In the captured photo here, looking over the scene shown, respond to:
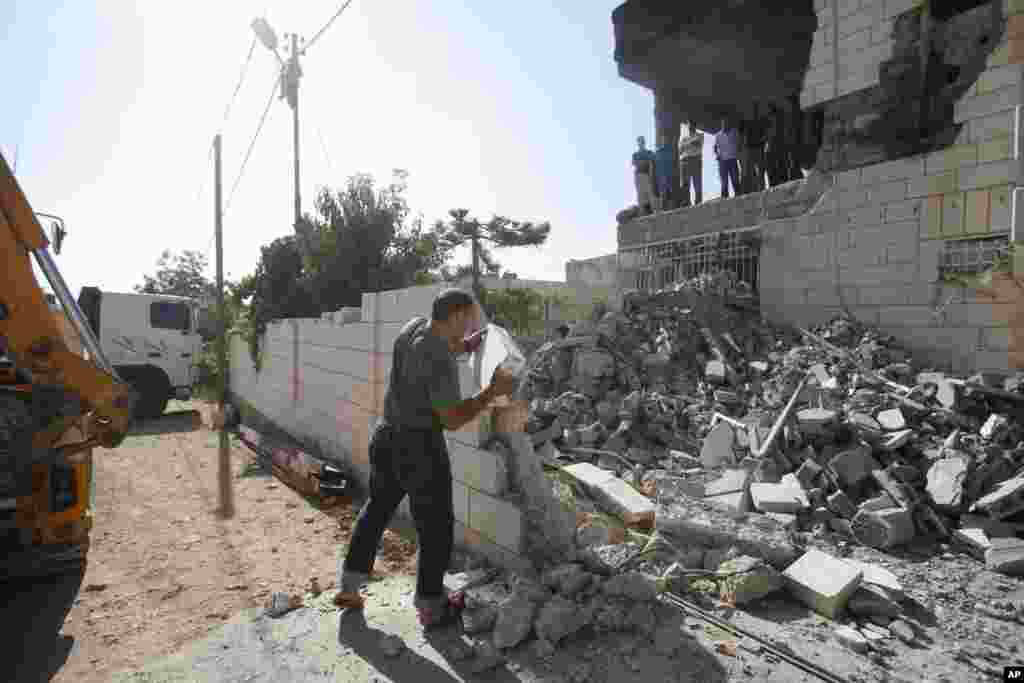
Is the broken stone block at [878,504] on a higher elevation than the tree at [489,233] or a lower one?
lower

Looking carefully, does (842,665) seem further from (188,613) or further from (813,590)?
(188,613)

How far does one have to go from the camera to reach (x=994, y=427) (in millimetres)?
4254

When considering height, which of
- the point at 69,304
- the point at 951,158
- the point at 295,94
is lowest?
the point at 69,304

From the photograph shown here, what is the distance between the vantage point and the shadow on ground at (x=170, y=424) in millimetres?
9512

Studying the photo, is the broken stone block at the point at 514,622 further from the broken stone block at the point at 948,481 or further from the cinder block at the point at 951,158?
the cinder block at the point at 951,158

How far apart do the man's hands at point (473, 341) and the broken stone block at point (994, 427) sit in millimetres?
4058

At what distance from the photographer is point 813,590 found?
2.61 metres

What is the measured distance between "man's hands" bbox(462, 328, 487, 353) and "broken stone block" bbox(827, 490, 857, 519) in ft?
8.97

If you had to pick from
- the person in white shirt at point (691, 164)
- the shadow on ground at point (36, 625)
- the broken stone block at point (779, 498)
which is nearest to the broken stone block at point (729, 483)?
the broken stone block at point (779, 498)

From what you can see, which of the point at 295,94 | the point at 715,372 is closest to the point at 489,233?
the point at 295,94

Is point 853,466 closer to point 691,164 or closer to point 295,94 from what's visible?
point 691,164

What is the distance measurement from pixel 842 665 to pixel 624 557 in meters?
0.97

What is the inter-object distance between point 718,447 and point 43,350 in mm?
4655

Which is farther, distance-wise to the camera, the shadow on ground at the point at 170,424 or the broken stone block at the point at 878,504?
the shadow on ground at the point at 170,424
